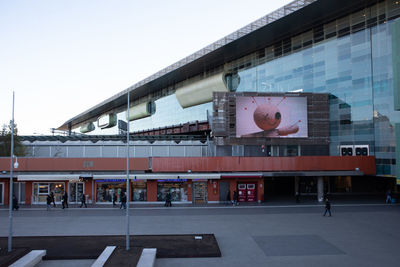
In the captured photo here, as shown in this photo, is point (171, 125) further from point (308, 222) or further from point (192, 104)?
point (308, 222)

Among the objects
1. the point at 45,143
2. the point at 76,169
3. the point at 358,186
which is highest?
the point at 45,143

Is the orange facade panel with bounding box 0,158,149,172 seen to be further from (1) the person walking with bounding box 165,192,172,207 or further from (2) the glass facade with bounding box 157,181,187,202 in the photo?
(1) the person walking with bounding box 165,192,172,207

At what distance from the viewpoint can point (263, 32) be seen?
3638 centimetres

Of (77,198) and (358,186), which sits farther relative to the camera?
(358,186)

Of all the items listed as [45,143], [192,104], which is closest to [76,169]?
[45,143]

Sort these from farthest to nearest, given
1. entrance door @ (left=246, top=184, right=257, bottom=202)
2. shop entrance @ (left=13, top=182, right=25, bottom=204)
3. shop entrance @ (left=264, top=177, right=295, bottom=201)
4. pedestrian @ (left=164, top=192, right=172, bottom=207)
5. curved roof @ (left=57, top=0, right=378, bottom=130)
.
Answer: shop entrance @ (left=264, top=177, right=295, bottom=201), curved roof @ (left=57, top=0, right=378, bottom=130), entrance door @ (left=246, top=184, right=257, bottom=202), shop entrance @ (left=13, top=182, right=25, bottom=204), pedestrian @ (left=164, top=192, right=172, bottom=207)

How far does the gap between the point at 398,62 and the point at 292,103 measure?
409 inches

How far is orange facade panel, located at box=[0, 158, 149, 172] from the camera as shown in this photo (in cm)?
2786

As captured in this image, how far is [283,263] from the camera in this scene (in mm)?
11789

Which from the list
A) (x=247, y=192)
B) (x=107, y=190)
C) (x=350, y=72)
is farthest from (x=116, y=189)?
(x=350, y=72)

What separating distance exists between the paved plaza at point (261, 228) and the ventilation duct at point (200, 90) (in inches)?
882

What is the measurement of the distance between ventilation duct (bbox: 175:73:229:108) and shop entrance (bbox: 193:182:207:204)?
61.7 ft

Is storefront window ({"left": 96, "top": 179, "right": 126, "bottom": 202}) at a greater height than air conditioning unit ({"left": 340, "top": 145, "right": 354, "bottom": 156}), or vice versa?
air conditioning unit ({"left": 340, "top": 145, "right": 354, "bottom": 156})

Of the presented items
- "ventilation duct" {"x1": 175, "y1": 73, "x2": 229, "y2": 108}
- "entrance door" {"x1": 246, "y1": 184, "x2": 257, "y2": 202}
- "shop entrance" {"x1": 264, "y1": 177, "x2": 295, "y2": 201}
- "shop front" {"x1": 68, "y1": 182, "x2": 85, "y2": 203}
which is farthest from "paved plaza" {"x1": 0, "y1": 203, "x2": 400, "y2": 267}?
"ventilation duct" {"x1": 175, "y1": 73, "x2": 229, "y2": 108}
